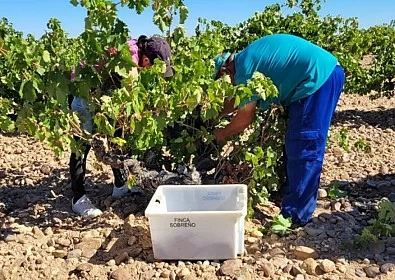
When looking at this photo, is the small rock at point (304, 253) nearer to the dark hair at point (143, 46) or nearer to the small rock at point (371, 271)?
the small rock at point (371, 271)

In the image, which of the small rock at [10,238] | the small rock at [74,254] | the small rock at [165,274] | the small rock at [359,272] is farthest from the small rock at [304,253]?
the small rock at [10,238]

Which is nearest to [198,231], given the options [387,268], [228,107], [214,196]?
[214,196]

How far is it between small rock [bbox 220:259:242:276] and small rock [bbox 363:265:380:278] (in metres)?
0.72

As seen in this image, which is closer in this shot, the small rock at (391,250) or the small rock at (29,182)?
the small rock at (391,250)

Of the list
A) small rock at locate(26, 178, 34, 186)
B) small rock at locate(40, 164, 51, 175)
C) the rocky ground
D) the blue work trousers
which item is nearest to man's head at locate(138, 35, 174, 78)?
the rocky ground

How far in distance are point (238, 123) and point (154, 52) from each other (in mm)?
712

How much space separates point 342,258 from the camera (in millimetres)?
3416

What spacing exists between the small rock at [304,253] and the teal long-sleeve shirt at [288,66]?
37.4 inches

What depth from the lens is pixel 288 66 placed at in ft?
11.8

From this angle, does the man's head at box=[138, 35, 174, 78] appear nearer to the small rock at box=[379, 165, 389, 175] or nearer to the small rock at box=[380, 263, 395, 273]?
the small rock at box=[380, 263, 395, 273]

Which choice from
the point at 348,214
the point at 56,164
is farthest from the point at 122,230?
the point at 56,164

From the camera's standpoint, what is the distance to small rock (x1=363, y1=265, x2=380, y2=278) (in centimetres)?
323

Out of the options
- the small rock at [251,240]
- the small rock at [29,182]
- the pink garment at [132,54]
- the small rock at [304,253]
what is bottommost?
the small rock at [304,253]

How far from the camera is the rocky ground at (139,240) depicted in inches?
130
